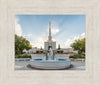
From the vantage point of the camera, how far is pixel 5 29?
89.1 inches

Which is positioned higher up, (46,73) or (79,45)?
(79,45)

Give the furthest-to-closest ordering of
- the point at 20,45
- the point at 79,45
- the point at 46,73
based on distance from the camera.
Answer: the point at 79,45 → the point at 20,45 → the point at 46,73

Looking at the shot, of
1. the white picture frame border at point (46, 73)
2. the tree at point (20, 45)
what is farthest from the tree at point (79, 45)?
the white picture frame border at point (46, 73)

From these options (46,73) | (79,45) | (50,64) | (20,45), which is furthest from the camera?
(79,45)

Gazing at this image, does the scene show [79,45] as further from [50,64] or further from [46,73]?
[46,73]

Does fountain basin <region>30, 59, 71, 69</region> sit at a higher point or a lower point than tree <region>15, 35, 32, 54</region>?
lower

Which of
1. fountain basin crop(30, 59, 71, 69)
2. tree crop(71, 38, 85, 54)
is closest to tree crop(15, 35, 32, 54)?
tree crop(71, 38, 85, 54)

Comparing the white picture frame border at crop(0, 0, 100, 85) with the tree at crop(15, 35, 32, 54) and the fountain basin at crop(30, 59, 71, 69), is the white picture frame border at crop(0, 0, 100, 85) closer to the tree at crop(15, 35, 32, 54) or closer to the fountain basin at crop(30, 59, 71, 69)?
the fountain basin at crop(30, 59, 71, 69)

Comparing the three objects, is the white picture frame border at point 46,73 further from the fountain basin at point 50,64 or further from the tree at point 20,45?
the tree at point 20,45

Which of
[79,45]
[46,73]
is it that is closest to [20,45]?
[79,45]

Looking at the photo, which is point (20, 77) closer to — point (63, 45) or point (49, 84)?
point (49, 84)

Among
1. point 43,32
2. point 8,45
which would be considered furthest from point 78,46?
point 8,45

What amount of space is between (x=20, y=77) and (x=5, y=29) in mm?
1450

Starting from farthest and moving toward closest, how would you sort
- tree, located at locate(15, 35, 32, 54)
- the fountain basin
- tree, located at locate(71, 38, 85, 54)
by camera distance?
1. tree, located at locate(71, 38, 85, 54)
2. tree, located at locate(15, 35, 32, 54)
3. the fountain basin
